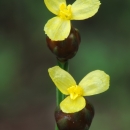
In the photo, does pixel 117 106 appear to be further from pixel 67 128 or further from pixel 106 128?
pixel 67 128

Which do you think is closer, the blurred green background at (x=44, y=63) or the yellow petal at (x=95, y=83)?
the yellow petal at (x=95, y=83)

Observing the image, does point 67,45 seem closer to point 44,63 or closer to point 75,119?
point 75,119

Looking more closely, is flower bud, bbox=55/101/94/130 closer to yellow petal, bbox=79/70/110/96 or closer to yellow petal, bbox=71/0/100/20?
yellow petal, bbox=79/70/110/96

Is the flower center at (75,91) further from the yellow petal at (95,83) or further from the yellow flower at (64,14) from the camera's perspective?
the yellow flower at (64,14)

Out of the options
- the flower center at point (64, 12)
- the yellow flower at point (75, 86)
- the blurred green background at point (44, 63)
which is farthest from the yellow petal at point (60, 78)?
the blurred green background at point (44, 63)

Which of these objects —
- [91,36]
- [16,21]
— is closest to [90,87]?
[91,36]

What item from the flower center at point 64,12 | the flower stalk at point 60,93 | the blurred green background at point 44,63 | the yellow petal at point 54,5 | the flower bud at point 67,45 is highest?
the yellow petal at point 54,5
